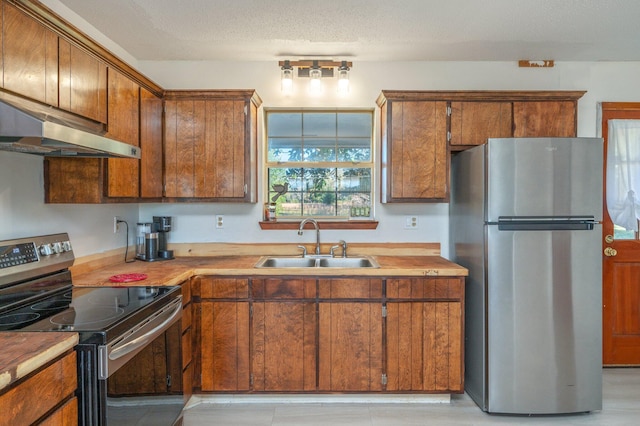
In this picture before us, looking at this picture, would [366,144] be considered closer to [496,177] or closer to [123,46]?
[496,177]

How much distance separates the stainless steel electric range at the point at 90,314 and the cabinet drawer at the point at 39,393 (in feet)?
0.21

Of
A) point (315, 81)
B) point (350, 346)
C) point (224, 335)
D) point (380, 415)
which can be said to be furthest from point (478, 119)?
point (224, 335)

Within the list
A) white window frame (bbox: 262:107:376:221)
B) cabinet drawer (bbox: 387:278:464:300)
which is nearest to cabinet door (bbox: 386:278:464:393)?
cabinet drawer (bbox: 387:278:464:300)

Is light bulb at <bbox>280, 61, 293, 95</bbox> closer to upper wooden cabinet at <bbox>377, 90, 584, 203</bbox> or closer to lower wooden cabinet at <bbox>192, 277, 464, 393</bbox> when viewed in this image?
upper wooden cabinet at <bbox>377, 90, 584, 203</bbox>

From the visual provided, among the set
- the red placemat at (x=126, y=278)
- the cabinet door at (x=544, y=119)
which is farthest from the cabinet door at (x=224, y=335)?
the cabinet door at (x=544, y=119)

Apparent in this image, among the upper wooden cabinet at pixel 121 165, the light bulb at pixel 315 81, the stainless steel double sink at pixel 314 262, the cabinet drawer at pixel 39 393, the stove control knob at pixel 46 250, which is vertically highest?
the light bulb at pixel 315 81

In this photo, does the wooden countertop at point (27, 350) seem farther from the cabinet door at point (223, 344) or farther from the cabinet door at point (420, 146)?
the cabinet door at point (420, 146)

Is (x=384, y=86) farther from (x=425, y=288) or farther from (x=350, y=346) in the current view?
(x=350, y=346)

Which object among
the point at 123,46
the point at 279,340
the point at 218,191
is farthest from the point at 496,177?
the point at 123,46

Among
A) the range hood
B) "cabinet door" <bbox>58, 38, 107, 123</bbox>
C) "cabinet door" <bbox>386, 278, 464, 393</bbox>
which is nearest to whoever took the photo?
the range hood

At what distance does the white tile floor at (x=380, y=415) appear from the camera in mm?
2455

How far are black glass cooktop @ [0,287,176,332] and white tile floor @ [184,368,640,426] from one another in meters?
1.01

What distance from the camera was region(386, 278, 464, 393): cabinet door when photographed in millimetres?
2594

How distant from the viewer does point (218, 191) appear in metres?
2.96
